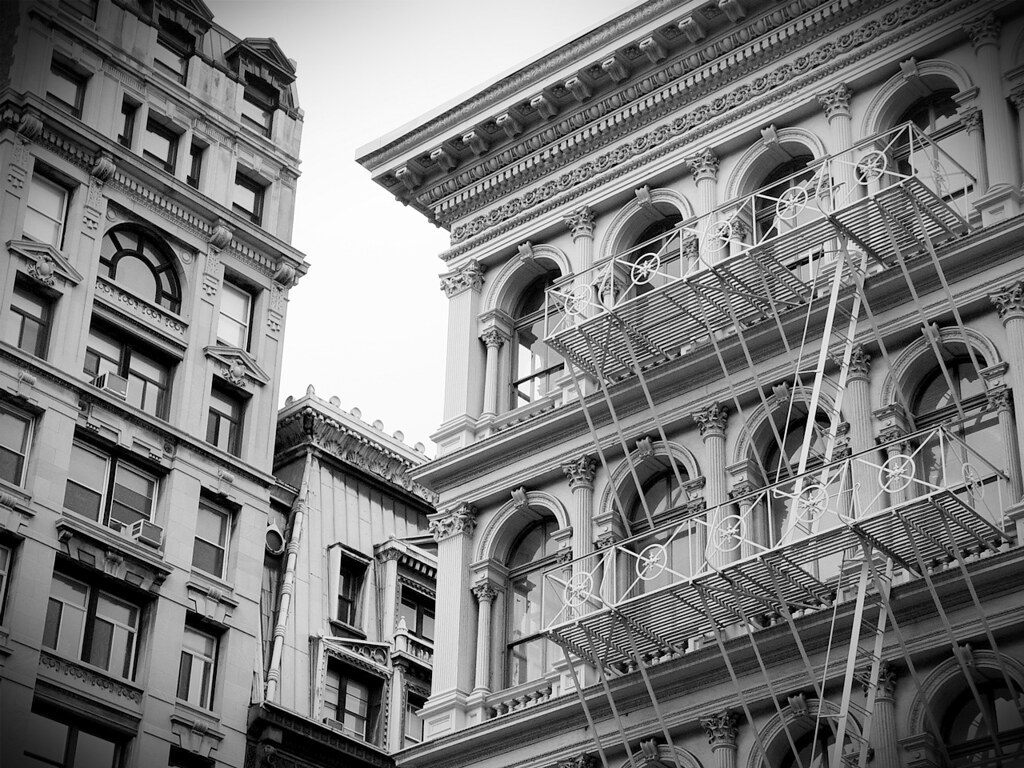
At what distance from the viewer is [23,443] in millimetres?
43500

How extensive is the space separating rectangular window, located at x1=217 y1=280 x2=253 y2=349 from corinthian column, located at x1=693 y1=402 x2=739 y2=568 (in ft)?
64.1

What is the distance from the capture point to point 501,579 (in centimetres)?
3478

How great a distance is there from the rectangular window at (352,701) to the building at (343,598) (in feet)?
0.11

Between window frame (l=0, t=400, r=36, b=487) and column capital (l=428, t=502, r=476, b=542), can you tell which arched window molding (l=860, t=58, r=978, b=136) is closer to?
column capital (l=428, t=502, r=476, b=542)

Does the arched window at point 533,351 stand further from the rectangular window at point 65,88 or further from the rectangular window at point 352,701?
the rectangular window at point 65,88

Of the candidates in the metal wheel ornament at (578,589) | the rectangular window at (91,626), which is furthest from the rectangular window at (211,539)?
the metal wheel ornament at (578,589)

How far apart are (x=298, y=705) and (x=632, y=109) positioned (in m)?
18.0

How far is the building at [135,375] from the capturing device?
42.4 meters

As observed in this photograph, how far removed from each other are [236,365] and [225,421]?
4.68 feet

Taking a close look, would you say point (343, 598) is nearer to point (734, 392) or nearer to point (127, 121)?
point (127, 121)

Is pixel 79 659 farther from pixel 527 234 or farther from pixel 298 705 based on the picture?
pixel 527 234

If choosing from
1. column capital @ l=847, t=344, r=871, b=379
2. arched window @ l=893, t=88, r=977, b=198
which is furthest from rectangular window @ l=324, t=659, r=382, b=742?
arched window @ l=893, t=88, r=977, b=198

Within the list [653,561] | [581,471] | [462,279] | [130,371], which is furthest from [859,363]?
[130,371]

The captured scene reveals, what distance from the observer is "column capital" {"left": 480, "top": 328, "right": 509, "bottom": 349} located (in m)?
37.2
